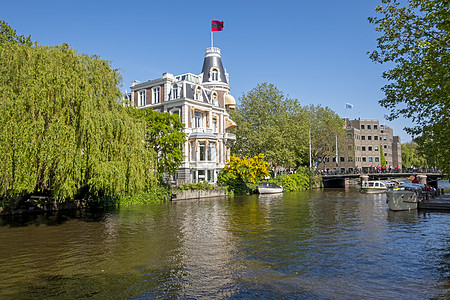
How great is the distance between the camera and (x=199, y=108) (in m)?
54.7

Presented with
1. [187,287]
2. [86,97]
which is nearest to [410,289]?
[187,287]

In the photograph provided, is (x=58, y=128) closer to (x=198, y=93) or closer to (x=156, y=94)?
(x=198, y=93)

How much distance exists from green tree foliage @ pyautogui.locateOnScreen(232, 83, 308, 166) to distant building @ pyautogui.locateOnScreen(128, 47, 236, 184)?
9.81 feet

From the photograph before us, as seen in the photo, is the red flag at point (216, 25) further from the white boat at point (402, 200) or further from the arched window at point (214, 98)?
the white boat at point (402, 200)

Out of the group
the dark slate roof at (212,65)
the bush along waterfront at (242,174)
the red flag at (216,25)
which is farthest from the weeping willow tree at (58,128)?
the red flag at (216,25)

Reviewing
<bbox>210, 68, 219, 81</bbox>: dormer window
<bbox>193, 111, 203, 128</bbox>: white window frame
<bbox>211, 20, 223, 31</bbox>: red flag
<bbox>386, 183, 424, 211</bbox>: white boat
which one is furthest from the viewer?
<bbox>210, 68, 219, 81</bbox>: dormer window

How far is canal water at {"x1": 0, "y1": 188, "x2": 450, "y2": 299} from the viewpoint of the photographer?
34.4ft

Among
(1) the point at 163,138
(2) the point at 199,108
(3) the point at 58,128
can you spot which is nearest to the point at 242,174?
(2) the point at 199,108

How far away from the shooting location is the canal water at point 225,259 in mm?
10477

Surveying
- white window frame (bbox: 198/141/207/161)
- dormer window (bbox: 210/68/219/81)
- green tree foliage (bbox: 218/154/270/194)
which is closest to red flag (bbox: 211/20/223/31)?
dormer window (bbox: 210/68/219/81)

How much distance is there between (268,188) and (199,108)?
644 inches

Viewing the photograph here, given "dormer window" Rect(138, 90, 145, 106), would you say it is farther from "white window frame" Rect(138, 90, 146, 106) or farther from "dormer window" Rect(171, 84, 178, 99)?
Answer: "dormer window" Rect(171, 84, 178, 99)

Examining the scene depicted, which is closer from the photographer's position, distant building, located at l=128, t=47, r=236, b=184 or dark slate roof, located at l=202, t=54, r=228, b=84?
distant building, located at l=128, t=47, r=236, b=184

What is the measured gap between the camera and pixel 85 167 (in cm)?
2053
